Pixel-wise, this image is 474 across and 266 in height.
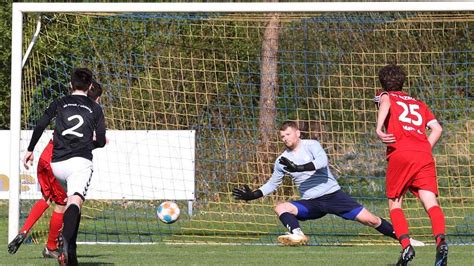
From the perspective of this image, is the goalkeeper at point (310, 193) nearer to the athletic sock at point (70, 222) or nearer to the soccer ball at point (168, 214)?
the soccer ball at point (168, 214)

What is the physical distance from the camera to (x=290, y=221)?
34.0 feet

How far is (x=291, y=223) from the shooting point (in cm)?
1034

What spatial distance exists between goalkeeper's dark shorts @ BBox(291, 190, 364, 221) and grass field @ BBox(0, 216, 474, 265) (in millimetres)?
360

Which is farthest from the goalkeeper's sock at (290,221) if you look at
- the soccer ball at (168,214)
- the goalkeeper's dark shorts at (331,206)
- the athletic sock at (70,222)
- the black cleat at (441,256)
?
the athletic sock at (70,222)

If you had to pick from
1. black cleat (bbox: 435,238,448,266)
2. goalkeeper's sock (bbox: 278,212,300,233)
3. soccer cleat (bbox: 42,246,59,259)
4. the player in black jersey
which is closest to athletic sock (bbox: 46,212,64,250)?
soccer cleat (bbox: 42,246,59,259)

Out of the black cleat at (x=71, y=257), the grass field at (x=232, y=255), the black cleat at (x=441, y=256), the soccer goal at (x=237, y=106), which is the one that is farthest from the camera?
the soccer goal at (x=237, y=106)

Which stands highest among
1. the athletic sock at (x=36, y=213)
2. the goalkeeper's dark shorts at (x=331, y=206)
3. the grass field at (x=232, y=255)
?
the athletic sock at (x=36, y=213)

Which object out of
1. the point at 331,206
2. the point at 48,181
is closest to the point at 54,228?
the point at 48,181

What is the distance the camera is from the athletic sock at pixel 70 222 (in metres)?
7.91

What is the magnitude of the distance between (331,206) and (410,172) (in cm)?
235

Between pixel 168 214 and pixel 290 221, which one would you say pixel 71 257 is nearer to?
pixel 290 221

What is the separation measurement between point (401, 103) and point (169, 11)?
3.52 meters

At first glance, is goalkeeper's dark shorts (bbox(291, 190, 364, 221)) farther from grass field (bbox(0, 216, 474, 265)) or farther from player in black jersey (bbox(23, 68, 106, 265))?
player in black jersey (bbox(23, 68, 106, 265))

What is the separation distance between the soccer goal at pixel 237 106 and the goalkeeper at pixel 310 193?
246 centimetres
